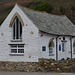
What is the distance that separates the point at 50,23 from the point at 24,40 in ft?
17.1

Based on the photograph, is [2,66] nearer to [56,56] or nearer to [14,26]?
[14,26]

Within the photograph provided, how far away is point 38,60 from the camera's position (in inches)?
1016

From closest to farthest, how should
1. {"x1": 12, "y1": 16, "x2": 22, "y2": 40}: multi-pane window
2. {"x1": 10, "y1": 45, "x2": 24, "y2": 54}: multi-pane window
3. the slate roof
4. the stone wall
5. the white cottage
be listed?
1. the stone wall
2. the white cottage
3. {"x1": 10, "y1": 45, "x2": 24, "y2": 54}: multi-pane window
4. {"x1": 12, "y1": 16, "x2": 22, "y2": 40}: multi-pane window
5. the slate roof

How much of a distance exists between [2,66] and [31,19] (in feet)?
19.2

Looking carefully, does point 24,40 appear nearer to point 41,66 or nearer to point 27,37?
point 27,37

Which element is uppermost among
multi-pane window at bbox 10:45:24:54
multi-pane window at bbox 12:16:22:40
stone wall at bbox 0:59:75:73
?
multi-pane window at bbox 12:16:22:40

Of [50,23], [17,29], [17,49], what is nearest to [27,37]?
[17,29]

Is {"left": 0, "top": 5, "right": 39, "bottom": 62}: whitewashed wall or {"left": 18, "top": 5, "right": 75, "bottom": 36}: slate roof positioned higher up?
{"left": 18, "top": 5, "right": 75, "bottom": 36}: slate roof

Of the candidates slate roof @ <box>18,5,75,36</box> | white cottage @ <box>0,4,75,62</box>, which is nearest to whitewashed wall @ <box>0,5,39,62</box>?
white cottage @ <box>0,4,75,62</box>

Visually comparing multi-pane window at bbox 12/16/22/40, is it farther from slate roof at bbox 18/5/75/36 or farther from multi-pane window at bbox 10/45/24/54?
slate roof at bbox 18/5/75/36

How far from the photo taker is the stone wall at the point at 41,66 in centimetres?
2447

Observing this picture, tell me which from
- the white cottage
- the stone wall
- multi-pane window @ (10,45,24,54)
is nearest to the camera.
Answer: the stone wall

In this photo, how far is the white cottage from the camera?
85.5 feet

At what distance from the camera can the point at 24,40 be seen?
2645 centimetres
